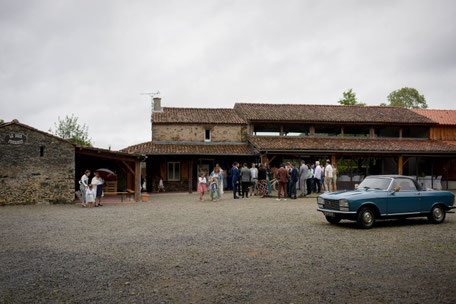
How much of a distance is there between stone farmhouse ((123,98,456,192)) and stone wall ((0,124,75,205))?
6.72 metres

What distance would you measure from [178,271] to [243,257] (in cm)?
131

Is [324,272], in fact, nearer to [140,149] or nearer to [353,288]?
[353,288]

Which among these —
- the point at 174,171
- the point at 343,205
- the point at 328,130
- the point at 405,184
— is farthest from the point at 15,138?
the point at 328,130

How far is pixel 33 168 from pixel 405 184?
50.1ft

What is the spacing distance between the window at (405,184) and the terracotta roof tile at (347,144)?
13.8m

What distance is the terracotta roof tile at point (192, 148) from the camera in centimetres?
2361

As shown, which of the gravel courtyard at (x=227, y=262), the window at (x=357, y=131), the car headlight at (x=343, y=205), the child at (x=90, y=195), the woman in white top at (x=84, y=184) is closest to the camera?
the gravel courtyard at (x=227, y=262)

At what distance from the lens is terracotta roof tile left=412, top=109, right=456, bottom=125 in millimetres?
29566

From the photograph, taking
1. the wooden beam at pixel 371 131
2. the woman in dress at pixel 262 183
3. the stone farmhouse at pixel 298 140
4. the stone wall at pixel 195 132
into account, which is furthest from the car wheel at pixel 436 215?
the wooden beam at pixel 371 131

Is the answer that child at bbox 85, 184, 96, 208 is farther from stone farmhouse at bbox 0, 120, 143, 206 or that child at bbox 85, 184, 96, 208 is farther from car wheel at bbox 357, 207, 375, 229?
car wheel at bbox 357, 207, 375, 229

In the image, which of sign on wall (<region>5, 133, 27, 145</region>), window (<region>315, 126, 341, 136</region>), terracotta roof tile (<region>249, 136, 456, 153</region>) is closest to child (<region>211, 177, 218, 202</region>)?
terracotta roof tile (<region>249, 136, 456, 153</region>)

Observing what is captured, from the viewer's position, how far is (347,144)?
26047mm

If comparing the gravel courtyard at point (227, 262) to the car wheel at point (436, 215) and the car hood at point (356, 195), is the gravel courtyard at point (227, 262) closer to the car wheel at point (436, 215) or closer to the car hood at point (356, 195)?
the car wheel at point (436, 215)

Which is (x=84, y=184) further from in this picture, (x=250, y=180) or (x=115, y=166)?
(x=115, y=166)
